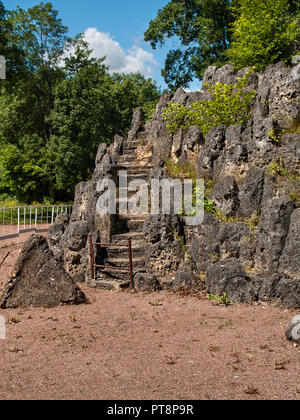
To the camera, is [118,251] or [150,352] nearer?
[150,352]

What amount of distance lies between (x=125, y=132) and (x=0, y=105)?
27.2 ft

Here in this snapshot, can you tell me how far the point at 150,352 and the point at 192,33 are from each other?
21.0m

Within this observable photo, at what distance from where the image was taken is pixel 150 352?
5.45 m

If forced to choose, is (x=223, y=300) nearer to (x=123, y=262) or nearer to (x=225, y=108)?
(x=123, y=262)

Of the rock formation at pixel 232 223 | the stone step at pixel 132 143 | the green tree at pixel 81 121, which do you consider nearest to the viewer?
the rock formation at pixel 232 223

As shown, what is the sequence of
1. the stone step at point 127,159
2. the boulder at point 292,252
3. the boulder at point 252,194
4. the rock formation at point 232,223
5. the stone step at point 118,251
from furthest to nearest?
the stone step at point 127,159
the stone step at point 118,251
the boulder at point 252,194
the rock formation at point 232,223
the boulder at point 292,252

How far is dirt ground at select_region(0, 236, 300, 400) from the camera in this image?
4.30 meters

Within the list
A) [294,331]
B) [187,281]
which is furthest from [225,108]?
[294,331]

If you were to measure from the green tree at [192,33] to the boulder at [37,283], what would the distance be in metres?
16.0

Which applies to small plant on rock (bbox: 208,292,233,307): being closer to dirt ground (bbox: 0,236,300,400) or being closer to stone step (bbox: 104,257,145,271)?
dirt ground (bbox: 0,236,300,400)

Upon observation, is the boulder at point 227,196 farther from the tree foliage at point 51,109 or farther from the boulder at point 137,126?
the tree foliage at point 51,109

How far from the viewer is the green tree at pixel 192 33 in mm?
21297

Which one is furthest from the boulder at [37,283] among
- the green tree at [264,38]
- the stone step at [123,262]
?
the green tree at [264,38]

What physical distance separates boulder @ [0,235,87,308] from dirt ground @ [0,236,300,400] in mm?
261
